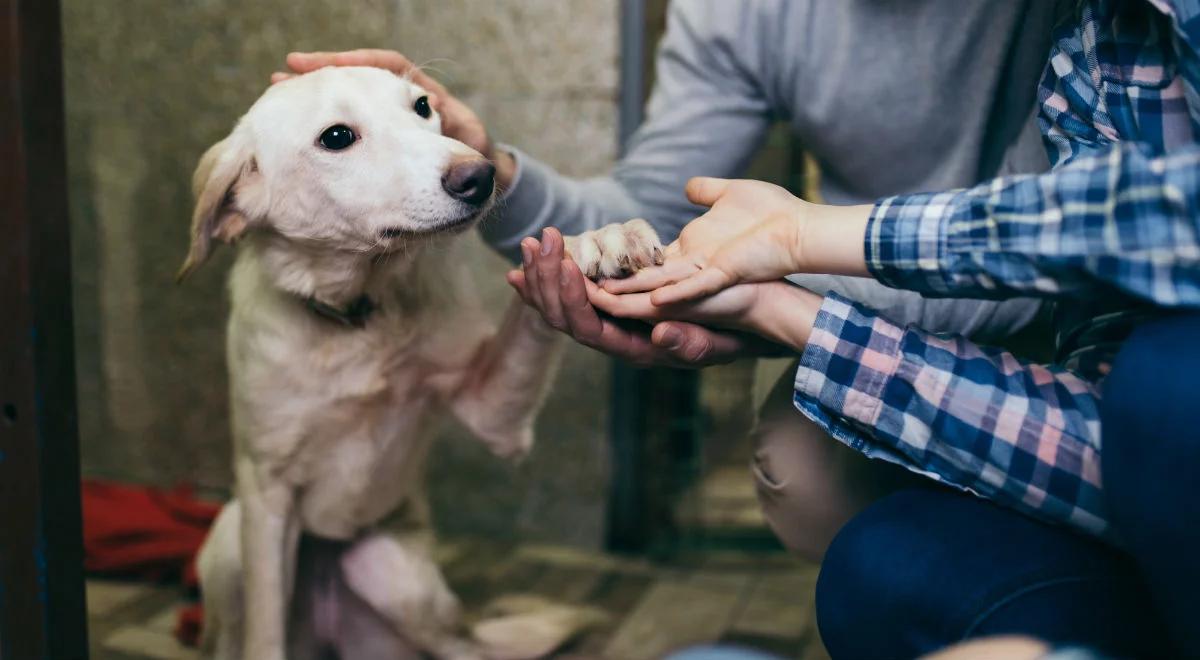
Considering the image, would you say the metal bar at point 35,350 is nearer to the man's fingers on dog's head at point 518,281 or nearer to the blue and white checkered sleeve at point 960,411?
the man's fingers on dog's head at point 518,281

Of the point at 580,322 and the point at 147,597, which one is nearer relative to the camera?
the point at 580,322

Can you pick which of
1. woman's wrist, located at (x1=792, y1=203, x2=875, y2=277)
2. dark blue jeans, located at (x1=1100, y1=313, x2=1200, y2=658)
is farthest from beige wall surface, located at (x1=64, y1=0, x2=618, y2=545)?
dark blue jeans, located at (x1=1100, y1=313, x2=1200, y2=658)

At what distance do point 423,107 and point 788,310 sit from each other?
18.3 inches

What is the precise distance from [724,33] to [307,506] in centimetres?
77

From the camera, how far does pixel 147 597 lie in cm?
119

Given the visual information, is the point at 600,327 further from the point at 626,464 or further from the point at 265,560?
the point at 626,464

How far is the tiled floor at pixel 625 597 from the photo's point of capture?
1119 millimetres

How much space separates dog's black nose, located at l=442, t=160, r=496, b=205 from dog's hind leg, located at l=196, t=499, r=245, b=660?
53 cm

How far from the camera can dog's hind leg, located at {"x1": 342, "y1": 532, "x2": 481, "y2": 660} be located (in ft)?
4.16

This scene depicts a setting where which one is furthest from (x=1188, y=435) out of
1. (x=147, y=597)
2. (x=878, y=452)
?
(x=147, y=597)

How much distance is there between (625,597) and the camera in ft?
5.23

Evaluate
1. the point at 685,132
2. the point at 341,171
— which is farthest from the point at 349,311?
the point at 685,132

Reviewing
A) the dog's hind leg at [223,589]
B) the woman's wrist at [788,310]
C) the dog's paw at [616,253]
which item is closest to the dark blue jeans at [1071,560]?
the woman's wrist at [788,310]

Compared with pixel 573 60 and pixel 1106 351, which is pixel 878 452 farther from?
pixel 573 60
